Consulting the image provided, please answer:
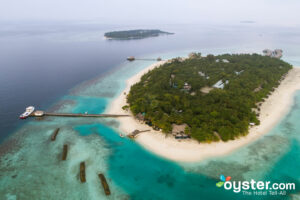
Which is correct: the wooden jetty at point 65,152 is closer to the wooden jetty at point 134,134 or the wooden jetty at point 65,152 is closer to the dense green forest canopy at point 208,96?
the wooden jetty at point 134,134

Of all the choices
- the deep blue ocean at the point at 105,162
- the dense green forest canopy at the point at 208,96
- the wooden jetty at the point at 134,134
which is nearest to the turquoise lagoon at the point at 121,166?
the deep blue ocean at the point at 105,162

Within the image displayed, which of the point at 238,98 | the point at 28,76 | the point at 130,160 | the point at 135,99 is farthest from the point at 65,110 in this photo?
the point at 238,98

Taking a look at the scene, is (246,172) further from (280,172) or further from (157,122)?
(157,122)

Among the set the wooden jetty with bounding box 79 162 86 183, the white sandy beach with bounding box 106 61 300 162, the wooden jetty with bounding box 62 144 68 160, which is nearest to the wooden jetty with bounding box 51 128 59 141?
the wooden jetty with bounding box 62 144 68 160

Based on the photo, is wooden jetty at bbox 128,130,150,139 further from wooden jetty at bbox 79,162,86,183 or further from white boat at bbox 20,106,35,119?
white boat at bbox 20,106,35,119

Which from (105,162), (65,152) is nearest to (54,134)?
(65,152)

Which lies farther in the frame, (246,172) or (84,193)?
(246,172)

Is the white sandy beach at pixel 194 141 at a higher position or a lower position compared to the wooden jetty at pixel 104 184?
higher
